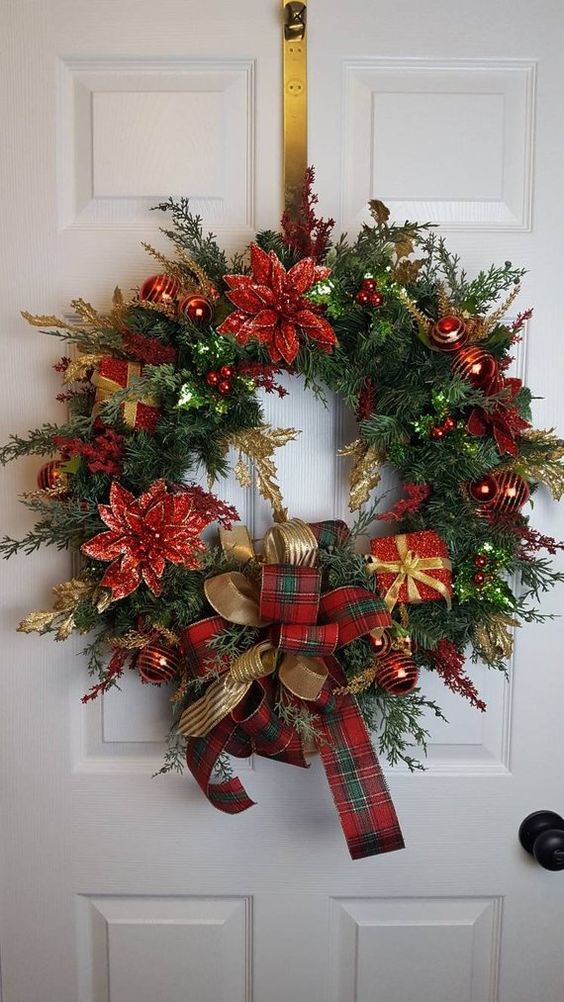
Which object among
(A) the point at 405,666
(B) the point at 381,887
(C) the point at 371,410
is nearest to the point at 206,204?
(C) the point at 371,410

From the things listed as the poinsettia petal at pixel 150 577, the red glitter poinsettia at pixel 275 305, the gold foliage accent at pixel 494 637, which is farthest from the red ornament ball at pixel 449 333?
the poinsettia petal at pixel 150 577

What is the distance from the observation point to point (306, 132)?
2.95ft

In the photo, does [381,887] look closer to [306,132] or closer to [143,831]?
[143,831]

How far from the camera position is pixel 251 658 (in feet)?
2.63

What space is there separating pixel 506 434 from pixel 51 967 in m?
0.99

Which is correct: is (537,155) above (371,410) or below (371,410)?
above

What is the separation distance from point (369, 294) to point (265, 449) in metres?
0.22

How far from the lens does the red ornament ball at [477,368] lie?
81 cm

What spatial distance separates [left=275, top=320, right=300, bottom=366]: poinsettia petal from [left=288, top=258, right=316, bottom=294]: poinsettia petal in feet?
0.14

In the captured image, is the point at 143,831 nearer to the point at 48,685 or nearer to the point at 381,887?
the point at 48,685

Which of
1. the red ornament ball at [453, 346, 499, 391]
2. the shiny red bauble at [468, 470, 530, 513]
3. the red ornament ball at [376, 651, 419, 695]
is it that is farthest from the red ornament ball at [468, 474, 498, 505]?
the red ornament ball at [376, 651, 419, 695]

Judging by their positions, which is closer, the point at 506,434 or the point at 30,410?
the point at 506,434

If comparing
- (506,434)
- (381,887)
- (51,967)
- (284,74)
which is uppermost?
(284,74)

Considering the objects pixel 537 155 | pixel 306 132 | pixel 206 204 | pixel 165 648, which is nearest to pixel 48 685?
pixel 165 648
